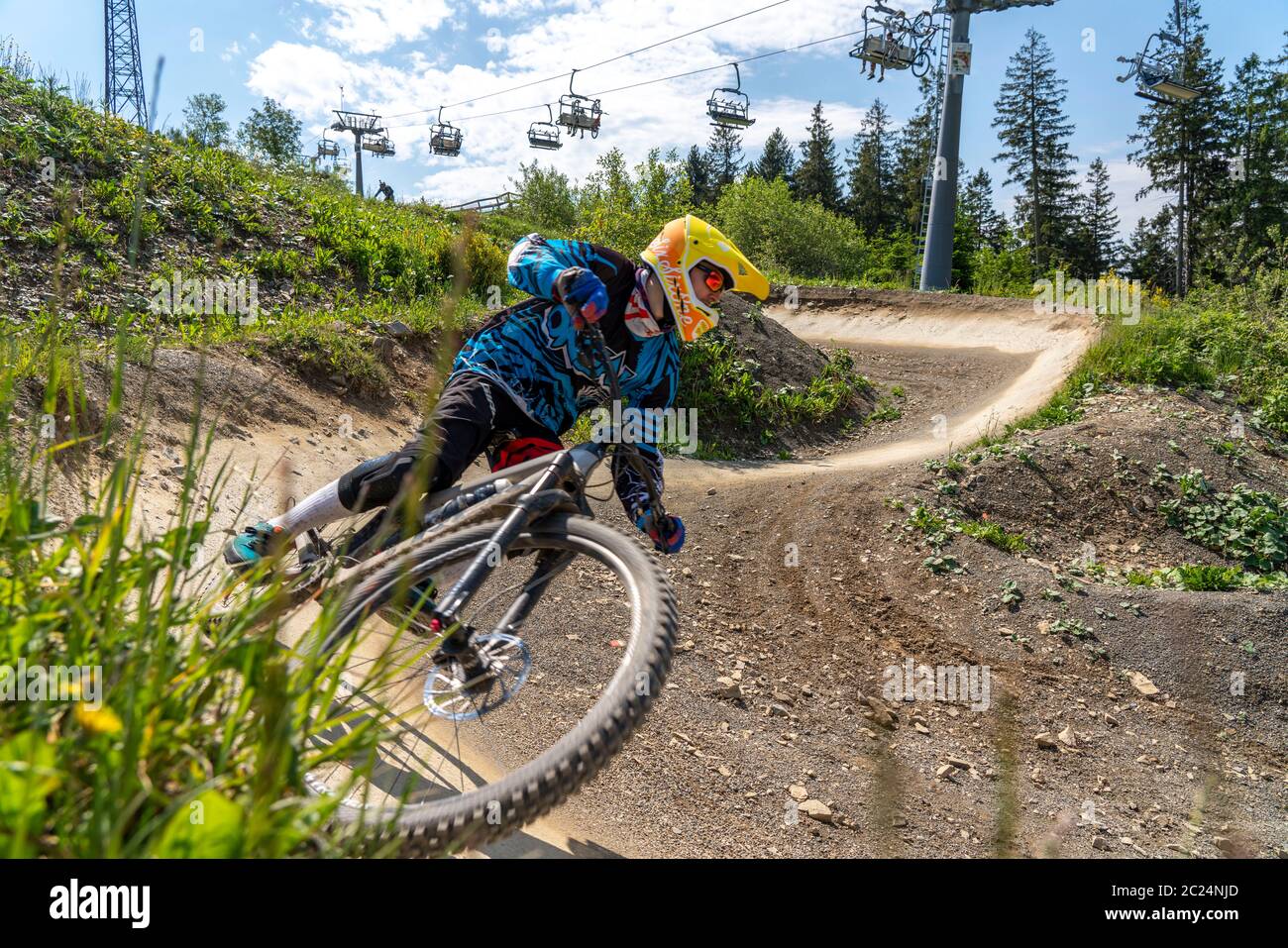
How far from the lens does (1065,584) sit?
7387mm

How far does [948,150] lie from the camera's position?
23.4 metres

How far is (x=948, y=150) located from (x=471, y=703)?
2507 centimetres

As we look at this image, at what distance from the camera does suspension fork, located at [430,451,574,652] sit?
2.72 m

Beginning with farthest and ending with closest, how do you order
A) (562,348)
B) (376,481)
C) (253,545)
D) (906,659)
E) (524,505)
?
(906,659) < (562,348) < (253,545) < (376,481) < (524,505)

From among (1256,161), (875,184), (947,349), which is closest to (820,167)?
(875,184)

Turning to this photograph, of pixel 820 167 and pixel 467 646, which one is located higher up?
pixel 820 167

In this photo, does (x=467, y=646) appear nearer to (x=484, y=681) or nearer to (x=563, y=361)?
(x=484, y=681)

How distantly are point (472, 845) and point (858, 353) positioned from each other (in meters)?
16.2

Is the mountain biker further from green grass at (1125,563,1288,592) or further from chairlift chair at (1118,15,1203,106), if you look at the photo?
chairlift chair at (1118,15,1203,106)

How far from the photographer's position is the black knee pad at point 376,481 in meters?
3.39

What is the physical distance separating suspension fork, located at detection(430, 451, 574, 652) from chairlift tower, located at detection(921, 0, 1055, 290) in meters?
22.6

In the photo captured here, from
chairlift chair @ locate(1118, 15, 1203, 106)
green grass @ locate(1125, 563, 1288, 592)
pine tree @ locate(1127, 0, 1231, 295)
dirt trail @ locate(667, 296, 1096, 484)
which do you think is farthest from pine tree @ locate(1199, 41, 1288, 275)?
green grass @ locate(1125, 563, 1288, 592)
